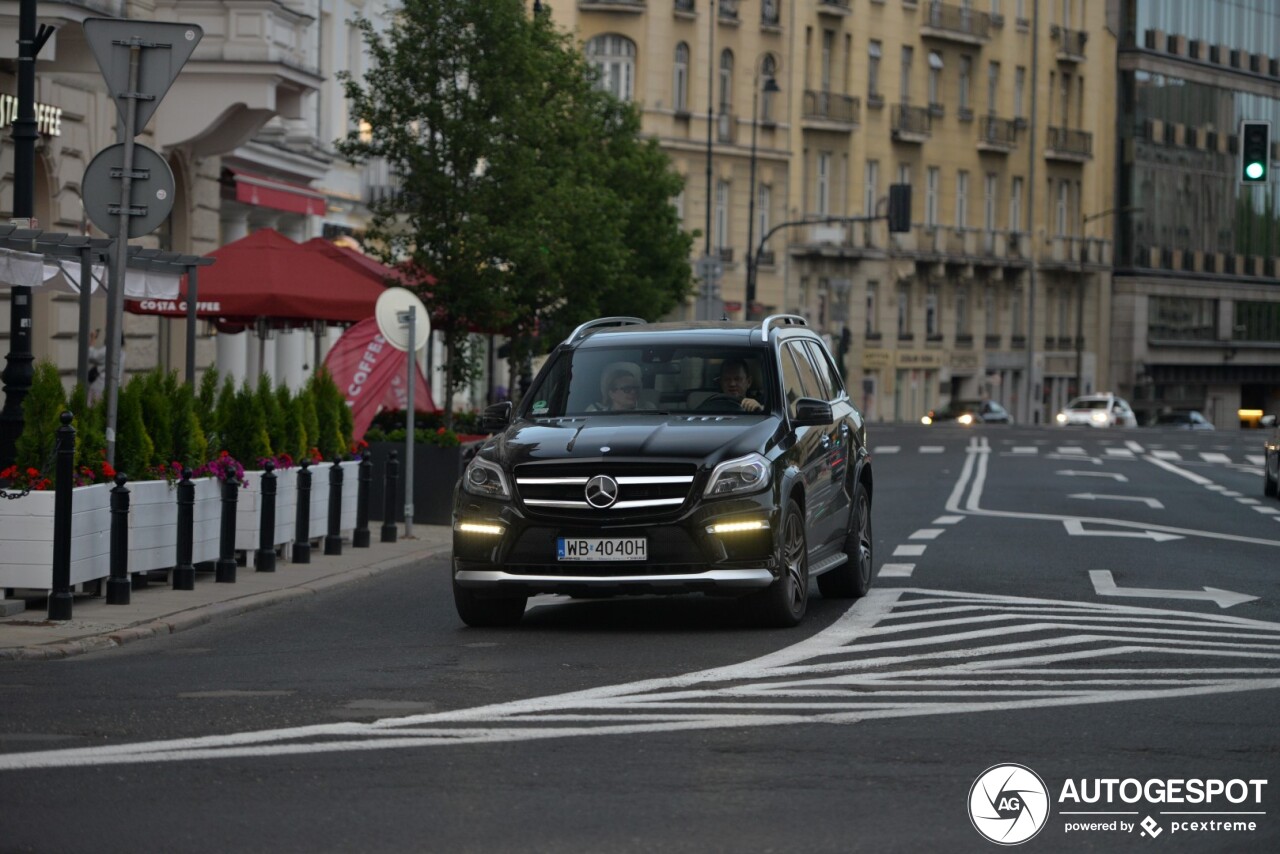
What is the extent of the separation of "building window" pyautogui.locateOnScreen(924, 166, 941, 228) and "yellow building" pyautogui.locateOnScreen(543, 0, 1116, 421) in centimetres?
8

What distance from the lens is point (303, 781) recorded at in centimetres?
847

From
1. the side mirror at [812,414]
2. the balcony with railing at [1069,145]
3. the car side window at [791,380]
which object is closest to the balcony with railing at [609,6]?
the balcony with railing at [1069,145]

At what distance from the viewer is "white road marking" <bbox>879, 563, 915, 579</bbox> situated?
722 inches

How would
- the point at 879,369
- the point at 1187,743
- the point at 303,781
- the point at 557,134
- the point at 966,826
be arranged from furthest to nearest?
the point at 879,369 → the point at 557,134 → the point at 1187,743 → the point at 303,781 → the point at 966,826

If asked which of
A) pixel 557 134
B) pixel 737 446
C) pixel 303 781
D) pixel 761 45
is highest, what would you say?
pixel 761 45

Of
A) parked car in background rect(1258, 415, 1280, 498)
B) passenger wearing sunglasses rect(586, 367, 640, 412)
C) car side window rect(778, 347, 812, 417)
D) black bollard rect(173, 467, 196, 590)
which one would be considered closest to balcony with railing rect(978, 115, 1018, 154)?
parked car in background rect(1258, 415, 1280, 498)

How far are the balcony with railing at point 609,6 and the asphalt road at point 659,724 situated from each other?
215 feet

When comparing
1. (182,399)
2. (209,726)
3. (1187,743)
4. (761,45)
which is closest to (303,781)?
(209,726)

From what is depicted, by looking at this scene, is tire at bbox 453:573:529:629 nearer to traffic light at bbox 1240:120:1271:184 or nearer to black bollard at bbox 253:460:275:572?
black bollard at bbox 253:460:275:572

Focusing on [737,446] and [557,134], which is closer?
[737,446]

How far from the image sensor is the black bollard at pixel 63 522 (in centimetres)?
1395

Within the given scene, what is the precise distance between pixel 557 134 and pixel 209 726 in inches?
1078

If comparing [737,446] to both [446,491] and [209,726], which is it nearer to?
[209,726]

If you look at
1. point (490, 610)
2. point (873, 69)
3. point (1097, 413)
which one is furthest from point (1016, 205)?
point (490, 610)
